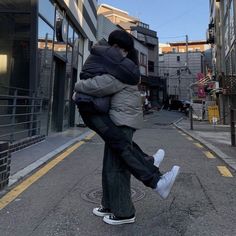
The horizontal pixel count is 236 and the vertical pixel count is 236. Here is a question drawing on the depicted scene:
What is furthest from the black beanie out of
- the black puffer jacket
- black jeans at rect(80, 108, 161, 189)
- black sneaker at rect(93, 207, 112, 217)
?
black sneaker at rect(93, 207, 112, 217)

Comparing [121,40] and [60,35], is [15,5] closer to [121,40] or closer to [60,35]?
[60,35]

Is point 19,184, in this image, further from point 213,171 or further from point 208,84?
point 208,84

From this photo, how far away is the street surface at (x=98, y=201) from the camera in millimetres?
4023

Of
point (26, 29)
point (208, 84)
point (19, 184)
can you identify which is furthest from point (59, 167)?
point (208, 84)

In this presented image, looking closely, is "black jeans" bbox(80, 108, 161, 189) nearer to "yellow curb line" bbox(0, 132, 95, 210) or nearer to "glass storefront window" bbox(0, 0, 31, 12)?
"yellow curb line" bbox(0, 132, 95, 210)

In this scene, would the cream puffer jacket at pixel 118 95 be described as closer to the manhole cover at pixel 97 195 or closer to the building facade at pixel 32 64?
the manhole cover at pixel 97 195

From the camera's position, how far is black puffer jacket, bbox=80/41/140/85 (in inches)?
158

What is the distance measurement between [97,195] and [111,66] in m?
2.07

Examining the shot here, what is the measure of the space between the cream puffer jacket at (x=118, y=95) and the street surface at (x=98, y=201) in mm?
1117

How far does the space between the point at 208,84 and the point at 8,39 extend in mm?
21442

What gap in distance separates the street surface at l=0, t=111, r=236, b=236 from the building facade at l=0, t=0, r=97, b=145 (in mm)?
2880

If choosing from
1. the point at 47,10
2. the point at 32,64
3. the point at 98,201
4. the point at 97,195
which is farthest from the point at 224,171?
the point at 47,10

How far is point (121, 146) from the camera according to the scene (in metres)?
4.02

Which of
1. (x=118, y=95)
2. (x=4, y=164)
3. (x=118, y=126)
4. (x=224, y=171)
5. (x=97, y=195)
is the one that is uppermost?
(x=118, y=95)
